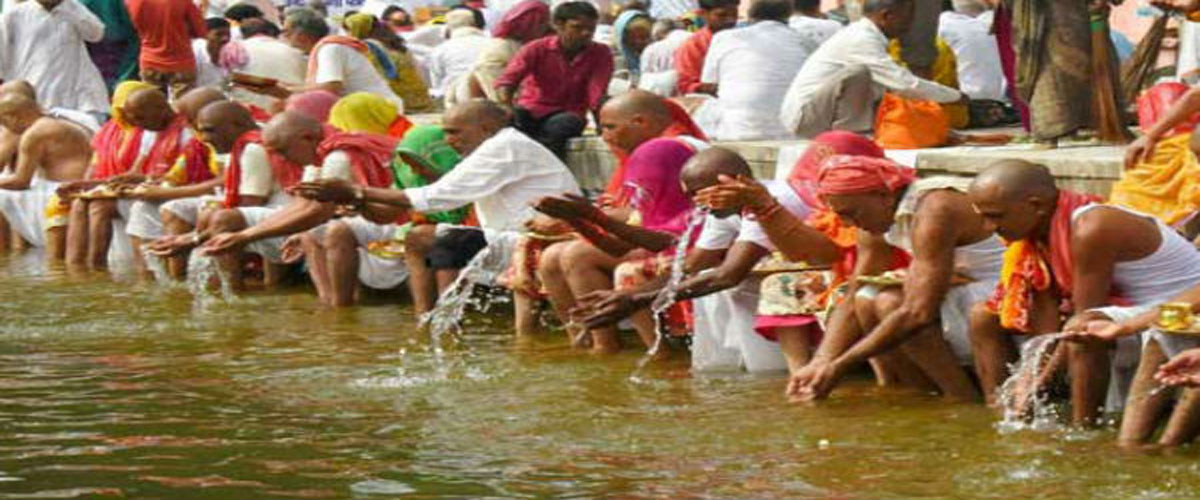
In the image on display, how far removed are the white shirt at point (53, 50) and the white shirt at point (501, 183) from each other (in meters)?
6.23

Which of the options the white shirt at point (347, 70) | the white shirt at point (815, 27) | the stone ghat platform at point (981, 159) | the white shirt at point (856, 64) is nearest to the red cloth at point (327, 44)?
the white shirt at point (347, 70)

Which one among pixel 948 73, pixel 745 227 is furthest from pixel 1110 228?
pixel 948 73

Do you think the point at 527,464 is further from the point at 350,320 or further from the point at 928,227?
the point at 350,320

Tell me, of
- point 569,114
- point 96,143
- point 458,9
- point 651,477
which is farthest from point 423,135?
point 458,9

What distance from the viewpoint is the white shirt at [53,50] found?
1703cm

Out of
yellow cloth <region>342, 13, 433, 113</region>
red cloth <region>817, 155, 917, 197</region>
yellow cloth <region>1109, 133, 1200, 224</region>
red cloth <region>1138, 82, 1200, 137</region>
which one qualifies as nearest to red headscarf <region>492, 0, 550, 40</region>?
yellow cloth <region>342, 13, 433, 113</region>

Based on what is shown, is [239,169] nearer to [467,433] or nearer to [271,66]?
[271,66]

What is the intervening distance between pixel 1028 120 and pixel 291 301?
3848 mm

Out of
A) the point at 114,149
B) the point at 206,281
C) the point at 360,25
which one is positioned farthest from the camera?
the point at 360,25

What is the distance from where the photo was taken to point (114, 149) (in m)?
15.1

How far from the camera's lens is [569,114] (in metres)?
14.1

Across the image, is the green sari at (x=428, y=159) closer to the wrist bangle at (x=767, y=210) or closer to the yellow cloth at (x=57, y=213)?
the wrist bangle at (x=767, y=210)

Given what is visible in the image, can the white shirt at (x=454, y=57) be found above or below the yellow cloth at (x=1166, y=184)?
above

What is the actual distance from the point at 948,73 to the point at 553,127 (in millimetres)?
2239
